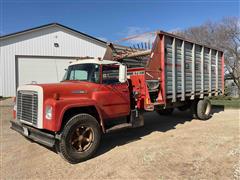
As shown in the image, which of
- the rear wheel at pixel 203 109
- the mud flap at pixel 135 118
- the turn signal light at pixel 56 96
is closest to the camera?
the turn signal light at pixel 56 96

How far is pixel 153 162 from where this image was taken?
4.64 m

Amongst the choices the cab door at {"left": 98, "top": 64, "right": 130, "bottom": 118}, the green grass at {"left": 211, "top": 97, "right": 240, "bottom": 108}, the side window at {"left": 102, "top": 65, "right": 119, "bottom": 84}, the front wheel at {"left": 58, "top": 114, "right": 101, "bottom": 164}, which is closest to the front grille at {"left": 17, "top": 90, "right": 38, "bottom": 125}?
the front wheel at {"left": 58, "top": 114, "right": 101, "bottom": 164}

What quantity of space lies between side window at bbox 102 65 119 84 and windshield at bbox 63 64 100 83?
0.59ft

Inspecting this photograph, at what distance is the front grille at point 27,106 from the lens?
472 cm

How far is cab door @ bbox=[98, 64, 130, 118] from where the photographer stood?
5484mm

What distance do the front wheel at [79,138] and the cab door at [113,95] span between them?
64 cm

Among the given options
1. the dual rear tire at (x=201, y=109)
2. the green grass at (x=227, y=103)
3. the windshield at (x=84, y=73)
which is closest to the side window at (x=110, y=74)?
the windshield at (x=84, y=73)

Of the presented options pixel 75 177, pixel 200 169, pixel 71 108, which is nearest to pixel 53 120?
pixel 71 108

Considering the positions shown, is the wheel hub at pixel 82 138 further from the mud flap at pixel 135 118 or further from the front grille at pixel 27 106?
the mud flap at pixel 135 118

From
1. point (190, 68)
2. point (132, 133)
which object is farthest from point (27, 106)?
point (190, 68)

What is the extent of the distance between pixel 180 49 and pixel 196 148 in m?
3.74

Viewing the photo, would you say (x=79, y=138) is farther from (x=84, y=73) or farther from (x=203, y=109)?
(x=203, y=109)

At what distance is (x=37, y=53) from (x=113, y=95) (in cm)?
1271

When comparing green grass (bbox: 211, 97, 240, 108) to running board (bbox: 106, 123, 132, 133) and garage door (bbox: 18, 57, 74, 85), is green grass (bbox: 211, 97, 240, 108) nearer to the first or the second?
running board (bbox: 106, 123, 132, 133)
